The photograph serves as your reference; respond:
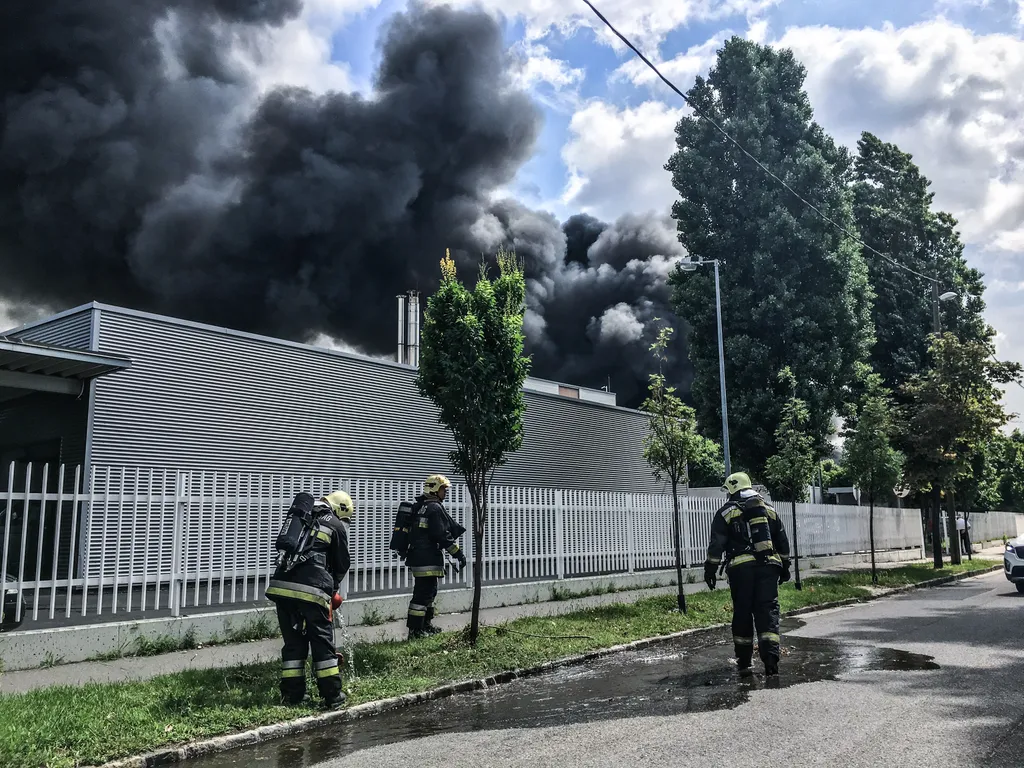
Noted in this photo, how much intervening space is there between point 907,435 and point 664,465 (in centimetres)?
1304

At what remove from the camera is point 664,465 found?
13.5m

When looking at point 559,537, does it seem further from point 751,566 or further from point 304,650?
point 304,650

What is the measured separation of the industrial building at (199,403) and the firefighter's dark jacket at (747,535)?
10.6m

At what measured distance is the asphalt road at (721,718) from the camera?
4930 mm

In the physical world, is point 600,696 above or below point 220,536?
below

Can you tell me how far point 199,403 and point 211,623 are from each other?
765 centimetres

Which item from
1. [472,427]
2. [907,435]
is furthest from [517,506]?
[907,435]

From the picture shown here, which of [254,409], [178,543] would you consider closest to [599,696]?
[178,543]

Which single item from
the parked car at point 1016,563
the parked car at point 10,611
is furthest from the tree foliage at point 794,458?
the parked car at point 10,611

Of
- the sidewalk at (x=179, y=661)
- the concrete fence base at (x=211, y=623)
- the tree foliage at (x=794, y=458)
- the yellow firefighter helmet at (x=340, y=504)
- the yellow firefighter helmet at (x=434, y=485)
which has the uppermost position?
the tree foliage at (x=794, y=458)

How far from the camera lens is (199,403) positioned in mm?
15891

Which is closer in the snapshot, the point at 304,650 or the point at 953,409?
the point at 304,650

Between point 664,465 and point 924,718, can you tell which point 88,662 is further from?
point 664,465

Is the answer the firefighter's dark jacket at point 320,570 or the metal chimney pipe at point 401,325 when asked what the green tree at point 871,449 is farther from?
the metal chimney pipe at point 401,325
